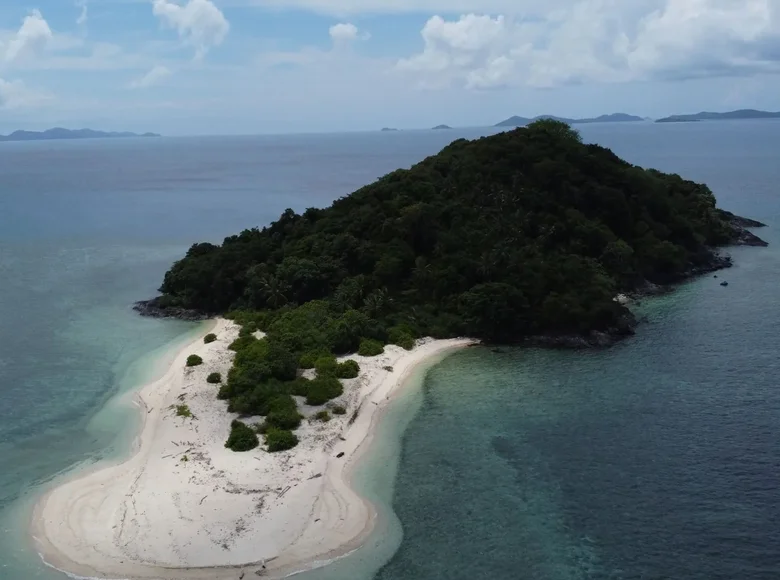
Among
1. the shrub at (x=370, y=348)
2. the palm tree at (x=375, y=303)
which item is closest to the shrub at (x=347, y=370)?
the shrub at (x=370, y=348)

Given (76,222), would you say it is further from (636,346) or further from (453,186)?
(636,346)

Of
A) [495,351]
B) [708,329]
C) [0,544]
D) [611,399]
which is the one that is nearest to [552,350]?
[495,351]

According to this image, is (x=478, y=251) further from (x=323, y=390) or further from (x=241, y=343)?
(x=323, y=390)

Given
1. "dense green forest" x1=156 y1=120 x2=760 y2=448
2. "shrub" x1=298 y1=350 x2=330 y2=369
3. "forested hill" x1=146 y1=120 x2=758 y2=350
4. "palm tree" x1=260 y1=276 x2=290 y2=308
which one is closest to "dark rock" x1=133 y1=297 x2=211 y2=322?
"dense green forest" x1=156 y1=120 x2=760 y2=448

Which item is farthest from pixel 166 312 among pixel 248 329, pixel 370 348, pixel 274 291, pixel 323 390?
pixel 323 390

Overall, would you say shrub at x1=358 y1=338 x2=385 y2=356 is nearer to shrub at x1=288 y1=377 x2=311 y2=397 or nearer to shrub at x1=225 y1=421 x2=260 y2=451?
shrub at x1=288 y1=377 x2=311 y2=397
